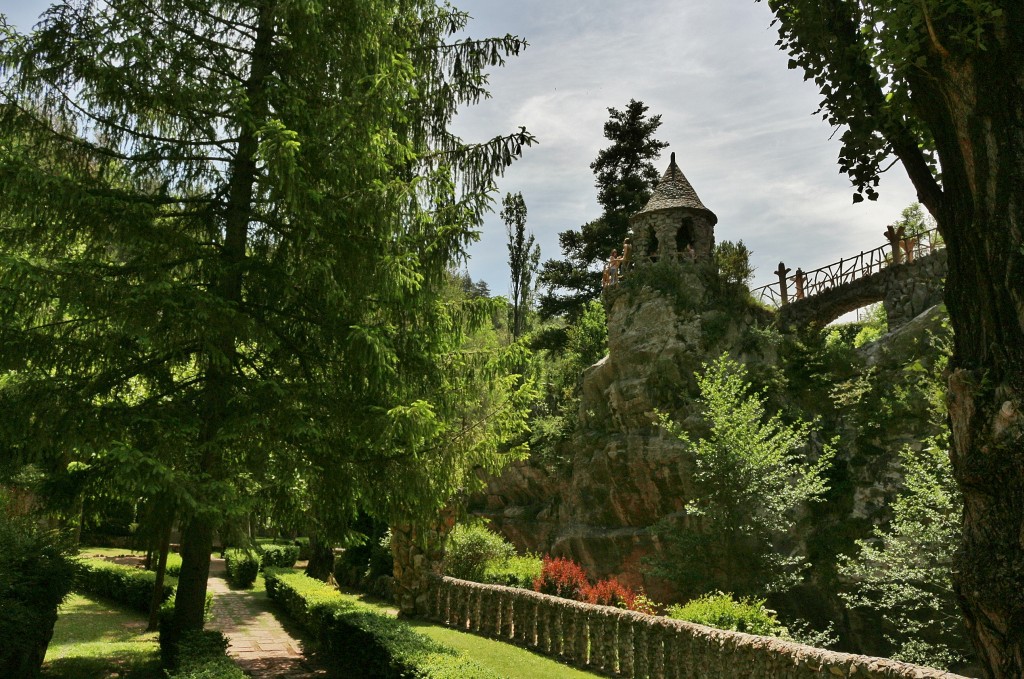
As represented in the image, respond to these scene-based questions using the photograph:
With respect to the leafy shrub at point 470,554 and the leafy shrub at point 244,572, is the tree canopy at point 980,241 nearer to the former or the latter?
the leafy shrub at point 470,554

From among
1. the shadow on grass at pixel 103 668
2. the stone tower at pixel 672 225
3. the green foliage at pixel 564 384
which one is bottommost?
the shadow on grass at pixel 103 668

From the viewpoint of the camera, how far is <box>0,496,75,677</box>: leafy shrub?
29.3 feet

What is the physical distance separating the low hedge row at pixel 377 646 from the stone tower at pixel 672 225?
58.2 feet

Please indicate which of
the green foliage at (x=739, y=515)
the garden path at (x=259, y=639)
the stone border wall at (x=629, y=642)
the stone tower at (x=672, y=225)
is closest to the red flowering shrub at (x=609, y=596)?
the stone border wall at (x=629, y=642)

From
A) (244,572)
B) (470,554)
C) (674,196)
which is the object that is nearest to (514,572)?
(470,554)

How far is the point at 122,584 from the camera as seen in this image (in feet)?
63.5

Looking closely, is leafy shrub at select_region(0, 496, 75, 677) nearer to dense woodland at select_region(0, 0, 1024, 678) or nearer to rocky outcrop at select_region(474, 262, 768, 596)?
dense woodland at select_region(0, 0, 1024, 678)

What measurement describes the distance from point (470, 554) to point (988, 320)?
663 inches

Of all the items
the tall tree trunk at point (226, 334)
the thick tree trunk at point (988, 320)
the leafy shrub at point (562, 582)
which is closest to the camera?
the thick tree trunk at point (988, 320)

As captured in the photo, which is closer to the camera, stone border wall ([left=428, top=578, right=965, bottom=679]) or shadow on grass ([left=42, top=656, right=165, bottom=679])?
stone border wall ([left=428, top=578, right=965, bottom=679])

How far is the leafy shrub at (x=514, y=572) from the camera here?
18.0m

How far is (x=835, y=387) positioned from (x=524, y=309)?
19.9 metres

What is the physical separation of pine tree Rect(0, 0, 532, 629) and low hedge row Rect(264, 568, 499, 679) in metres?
2.06

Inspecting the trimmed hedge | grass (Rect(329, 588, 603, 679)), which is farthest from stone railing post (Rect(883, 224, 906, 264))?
the trimmed hedge
